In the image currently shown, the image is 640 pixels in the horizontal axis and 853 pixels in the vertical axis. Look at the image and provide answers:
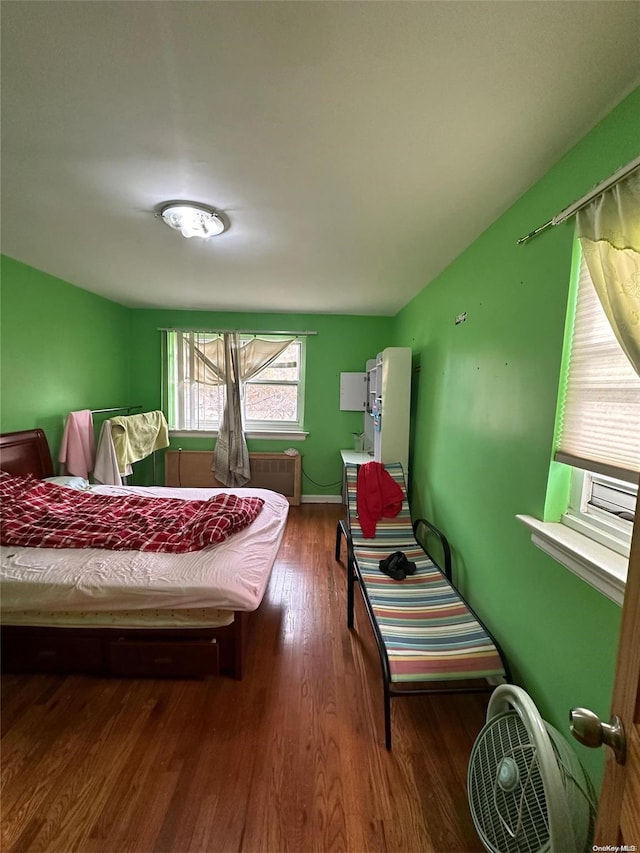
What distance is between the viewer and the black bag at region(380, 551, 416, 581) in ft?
6.72

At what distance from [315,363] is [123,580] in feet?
10.2

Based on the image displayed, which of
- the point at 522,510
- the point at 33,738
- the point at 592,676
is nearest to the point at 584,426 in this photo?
the point at 522,510

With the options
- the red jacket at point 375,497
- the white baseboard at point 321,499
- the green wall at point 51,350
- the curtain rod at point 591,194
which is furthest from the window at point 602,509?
the green wall at point 51,350

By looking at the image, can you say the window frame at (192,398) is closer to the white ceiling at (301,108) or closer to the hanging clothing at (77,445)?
the hanging clothing at (77,445)

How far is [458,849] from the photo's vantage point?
1.09 meters

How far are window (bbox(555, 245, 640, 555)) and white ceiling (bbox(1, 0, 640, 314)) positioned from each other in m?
0.52

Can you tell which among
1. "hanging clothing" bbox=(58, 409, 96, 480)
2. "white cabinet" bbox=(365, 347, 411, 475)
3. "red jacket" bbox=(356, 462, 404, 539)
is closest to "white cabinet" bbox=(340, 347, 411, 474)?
"white cabinet" bbox=(365, 347, 411, 475)

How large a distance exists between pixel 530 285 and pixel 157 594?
2.14m

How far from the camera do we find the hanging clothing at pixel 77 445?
2.99 metres

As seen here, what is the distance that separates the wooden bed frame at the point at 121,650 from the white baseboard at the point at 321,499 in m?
2.61

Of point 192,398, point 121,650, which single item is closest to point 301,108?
point 121,650

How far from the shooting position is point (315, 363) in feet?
13.8

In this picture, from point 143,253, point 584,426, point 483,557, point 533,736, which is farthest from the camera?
point 143,253

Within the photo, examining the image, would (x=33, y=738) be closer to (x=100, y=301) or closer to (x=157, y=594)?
(x=157, y=594)
